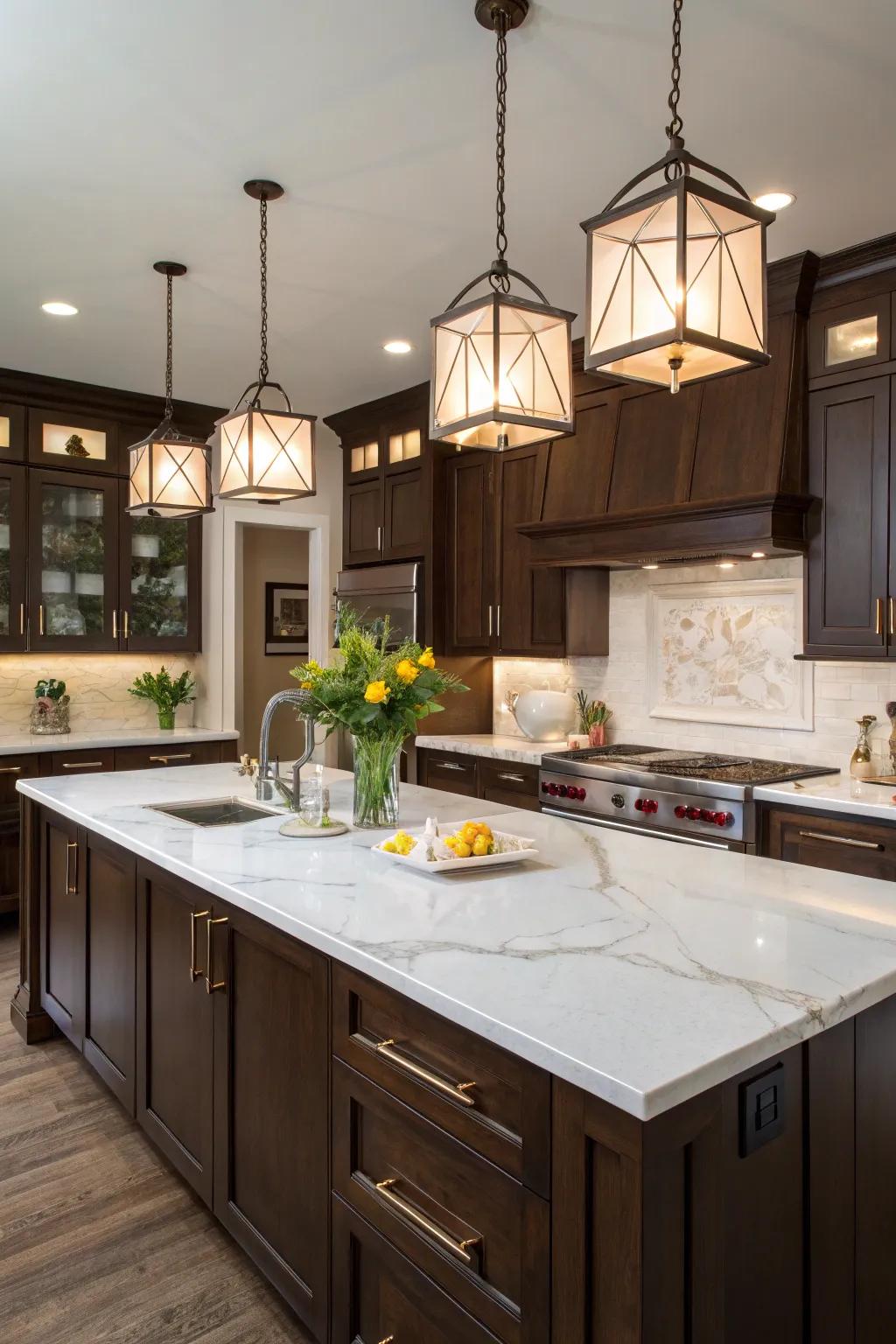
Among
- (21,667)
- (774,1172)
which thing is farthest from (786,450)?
(21,667)

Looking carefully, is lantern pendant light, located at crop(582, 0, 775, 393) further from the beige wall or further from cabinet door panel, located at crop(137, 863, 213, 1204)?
the beige wall

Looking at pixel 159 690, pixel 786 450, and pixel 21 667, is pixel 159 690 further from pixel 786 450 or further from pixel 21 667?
pixel 786 450

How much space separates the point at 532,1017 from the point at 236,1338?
1238 millimetres

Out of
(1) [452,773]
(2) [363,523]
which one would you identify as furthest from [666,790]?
(2) [363,523]

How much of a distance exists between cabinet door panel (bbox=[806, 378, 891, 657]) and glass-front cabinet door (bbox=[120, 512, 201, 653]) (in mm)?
3463

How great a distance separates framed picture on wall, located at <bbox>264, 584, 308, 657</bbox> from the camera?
24.4 feet

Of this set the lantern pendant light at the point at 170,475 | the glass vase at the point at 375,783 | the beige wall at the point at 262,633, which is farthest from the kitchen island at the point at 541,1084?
the beige wall at the point at 262,633

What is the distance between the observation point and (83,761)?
188 inches

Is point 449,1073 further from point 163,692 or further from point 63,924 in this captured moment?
point 163,692

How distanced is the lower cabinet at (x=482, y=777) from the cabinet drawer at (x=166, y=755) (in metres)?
1.21

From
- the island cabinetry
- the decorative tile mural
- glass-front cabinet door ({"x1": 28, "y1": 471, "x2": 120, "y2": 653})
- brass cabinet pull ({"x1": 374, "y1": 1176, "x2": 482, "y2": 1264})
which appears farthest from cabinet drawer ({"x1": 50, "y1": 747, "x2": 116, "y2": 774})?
brass cabinet pull ({"x1": 374, "y1": 1176, "x2": 482, "y2": 1264})

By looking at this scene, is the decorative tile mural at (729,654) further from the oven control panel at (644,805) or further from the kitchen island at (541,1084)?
the kitchen island at (541,1084)

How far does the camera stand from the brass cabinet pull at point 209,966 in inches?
78.0

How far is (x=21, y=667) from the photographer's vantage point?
5.09 meters
